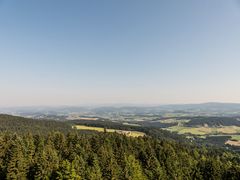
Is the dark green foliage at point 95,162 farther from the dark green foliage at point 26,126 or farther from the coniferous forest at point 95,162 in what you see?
the dark green foliage at point 26,126

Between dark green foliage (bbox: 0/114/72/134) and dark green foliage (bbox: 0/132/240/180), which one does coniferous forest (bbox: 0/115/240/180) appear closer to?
dark green foliage (bbox: 0/132/240/180)

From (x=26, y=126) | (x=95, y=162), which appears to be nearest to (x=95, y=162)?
(x=95, y=162)

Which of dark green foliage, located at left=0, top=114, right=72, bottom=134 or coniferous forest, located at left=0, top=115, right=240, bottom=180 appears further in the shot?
dark green foliage, located at left=0, top=114, right=72, bottom=134

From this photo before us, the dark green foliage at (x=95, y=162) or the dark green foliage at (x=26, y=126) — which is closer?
the dark green foliage at (x=95, y=162)

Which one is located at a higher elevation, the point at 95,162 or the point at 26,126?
the point at 26,126

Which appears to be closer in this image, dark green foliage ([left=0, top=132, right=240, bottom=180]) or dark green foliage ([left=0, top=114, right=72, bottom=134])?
dark green foliage ([left=0, top=132, right=240, bottom=180])

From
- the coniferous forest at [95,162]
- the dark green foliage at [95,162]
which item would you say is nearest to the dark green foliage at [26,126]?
the coniferous forest at [95,162]

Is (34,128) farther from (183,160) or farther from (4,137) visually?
(183,160)

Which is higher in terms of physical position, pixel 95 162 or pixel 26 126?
pixel 26 126

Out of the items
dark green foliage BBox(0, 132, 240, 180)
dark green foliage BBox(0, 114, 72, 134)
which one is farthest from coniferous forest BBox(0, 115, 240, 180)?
dark green foliage BBox(0, 114, 72, 134)

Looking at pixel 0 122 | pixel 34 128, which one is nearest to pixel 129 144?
pixel 34 128

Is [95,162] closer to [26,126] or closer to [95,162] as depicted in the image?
[95,162]

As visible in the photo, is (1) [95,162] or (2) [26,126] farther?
(2) [26,126]
